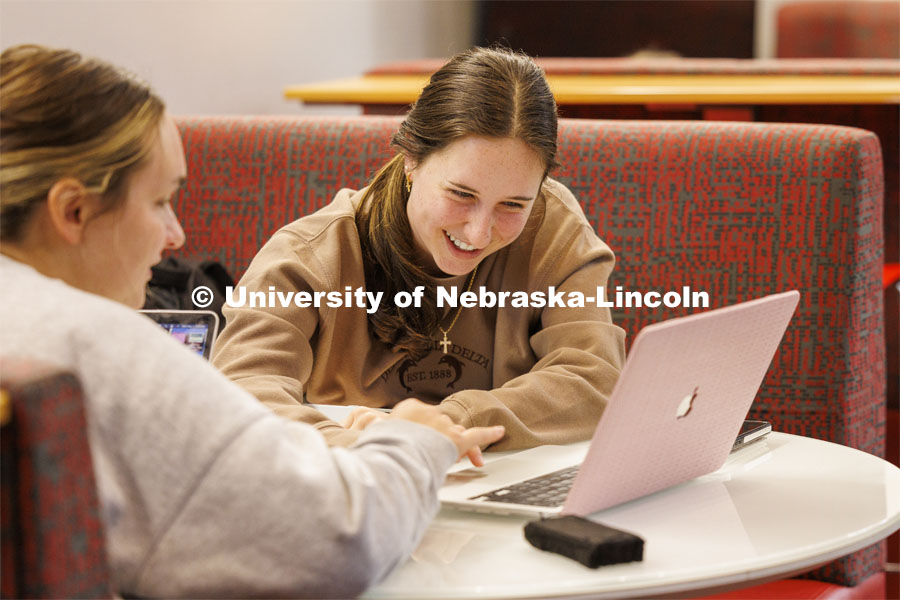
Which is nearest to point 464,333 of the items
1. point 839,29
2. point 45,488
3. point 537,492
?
point 537,492

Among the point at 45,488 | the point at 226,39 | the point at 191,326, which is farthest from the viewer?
the point at 226,39

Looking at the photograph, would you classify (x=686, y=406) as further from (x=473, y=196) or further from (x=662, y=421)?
(x=473, y=196)

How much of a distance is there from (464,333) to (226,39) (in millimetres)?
2231

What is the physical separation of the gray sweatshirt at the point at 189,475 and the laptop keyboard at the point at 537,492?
10.5 inches

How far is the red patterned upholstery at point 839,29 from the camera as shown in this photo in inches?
231

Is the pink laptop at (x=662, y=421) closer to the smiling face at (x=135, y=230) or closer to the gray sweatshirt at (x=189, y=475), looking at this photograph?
the gray sweatshirt at (x=189, y=475)

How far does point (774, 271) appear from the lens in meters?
1.95

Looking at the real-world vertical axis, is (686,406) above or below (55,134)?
below

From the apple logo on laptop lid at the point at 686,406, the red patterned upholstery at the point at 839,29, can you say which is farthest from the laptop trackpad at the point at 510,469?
the red patterned upholstery at the point at 839,29

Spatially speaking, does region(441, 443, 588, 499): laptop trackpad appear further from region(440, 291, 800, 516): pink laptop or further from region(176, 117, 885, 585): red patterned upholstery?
region(176, 117, 885, 585): red patterned upholstery

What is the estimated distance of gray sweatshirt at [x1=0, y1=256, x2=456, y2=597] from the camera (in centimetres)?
76

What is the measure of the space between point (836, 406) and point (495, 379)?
65 cm

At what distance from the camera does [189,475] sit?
0.76 metres

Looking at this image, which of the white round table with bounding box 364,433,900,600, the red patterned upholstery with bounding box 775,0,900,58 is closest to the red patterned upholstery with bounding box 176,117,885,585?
the white round table with bounding box 364,433,900,600
